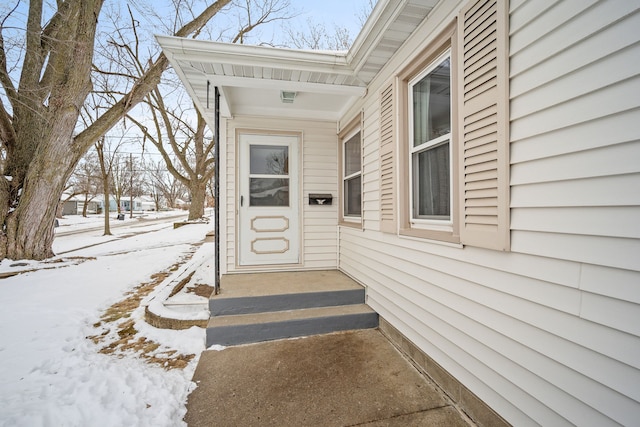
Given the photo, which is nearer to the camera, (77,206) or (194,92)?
(194,92)

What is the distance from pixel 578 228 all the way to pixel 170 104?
14.6 metres

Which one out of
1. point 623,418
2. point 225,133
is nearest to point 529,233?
point 623,418

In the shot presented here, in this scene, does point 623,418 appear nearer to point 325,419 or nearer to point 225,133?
point 325,419

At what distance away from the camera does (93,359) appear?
2.25 metres

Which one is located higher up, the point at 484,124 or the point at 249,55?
the point at 249,55

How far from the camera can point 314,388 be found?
1974mm

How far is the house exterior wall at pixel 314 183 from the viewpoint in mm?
3965

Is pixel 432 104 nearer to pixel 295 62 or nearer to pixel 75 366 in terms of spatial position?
pixel 295 62

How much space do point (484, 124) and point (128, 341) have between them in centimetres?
342

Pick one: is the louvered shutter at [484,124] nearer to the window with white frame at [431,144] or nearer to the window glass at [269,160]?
the window with white frame at [431,144]

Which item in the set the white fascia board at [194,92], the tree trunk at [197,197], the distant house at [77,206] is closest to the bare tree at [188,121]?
the tree trunk at [197,197]

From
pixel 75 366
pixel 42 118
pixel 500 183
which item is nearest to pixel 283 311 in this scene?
pixel 75 366

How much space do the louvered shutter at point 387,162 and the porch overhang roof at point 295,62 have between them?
1.31 feet

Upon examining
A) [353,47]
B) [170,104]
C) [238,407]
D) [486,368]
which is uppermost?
[170,104]
